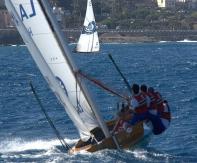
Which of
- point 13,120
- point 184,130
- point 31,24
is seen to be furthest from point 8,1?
point 13,120

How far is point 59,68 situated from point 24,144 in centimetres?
453

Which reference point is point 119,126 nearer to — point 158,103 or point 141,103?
point 141,103

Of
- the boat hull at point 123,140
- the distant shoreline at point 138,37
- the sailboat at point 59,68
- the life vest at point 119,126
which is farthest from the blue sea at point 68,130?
the distant shoreline at point 138,37

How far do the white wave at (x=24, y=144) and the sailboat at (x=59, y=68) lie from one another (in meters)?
1.96

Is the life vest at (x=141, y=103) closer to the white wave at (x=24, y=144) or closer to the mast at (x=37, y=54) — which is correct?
the mast at (x=37, y=54)

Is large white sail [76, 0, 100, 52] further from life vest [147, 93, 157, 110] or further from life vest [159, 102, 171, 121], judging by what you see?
life vest [147, 93, 157, 110]

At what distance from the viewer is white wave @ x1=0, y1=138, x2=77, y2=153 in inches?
1057

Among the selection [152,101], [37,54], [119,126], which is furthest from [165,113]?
[37,54]

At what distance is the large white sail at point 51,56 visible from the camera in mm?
23500

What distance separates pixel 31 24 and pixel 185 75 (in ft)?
128

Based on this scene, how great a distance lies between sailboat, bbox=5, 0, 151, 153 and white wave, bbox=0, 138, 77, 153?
196 centimetres

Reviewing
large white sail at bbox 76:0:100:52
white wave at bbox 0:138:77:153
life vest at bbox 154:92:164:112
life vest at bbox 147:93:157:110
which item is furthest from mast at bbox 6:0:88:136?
large white sail at bbox 76:0:100:52

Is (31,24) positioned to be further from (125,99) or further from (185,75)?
(185,75)

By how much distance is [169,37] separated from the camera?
17862 centimetres
